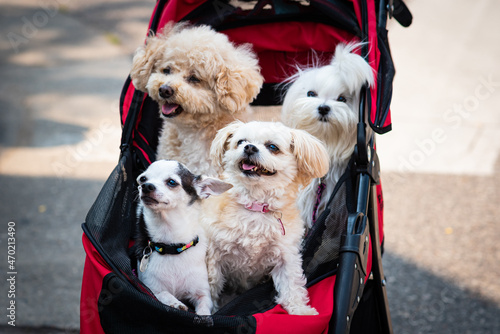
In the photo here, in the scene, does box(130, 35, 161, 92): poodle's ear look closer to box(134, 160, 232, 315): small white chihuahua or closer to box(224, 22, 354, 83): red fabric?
box(224, 22, 354, 83): red fabric

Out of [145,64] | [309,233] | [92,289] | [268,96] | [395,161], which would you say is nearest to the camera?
[92,289]

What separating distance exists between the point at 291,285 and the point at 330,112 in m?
0.87

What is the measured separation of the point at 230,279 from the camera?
2033mm

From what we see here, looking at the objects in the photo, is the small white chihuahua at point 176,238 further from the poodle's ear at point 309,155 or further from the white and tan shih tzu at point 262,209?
the poodle's ear at point 309,155

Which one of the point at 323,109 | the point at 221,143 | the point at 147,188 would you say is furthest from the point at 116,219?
the point at 323,109

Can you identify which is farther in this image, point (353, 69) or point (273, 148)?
point (353, 69)

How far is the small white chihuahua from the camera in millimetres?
1819

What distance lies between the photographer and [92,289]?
1658 mm

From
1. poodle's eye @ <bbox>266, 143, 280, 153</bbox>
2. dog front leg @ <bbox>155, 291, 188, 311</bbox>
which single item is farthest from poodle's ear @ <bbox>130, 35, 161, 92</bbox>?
dog front leg @ <bbox>155, 291, 188, 311</bbox>

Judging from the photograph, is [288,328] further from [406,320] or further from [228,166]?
[406,320]

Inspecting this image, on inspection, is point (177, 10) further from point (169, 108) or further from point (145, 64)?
point (169, 108)

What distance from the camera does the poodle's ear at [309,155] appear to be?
6.07ft

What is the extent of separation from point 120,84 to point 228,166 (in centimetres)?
465

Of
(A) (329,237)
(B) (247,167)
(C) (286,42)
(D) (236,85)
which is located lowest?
(A) (329,237)
